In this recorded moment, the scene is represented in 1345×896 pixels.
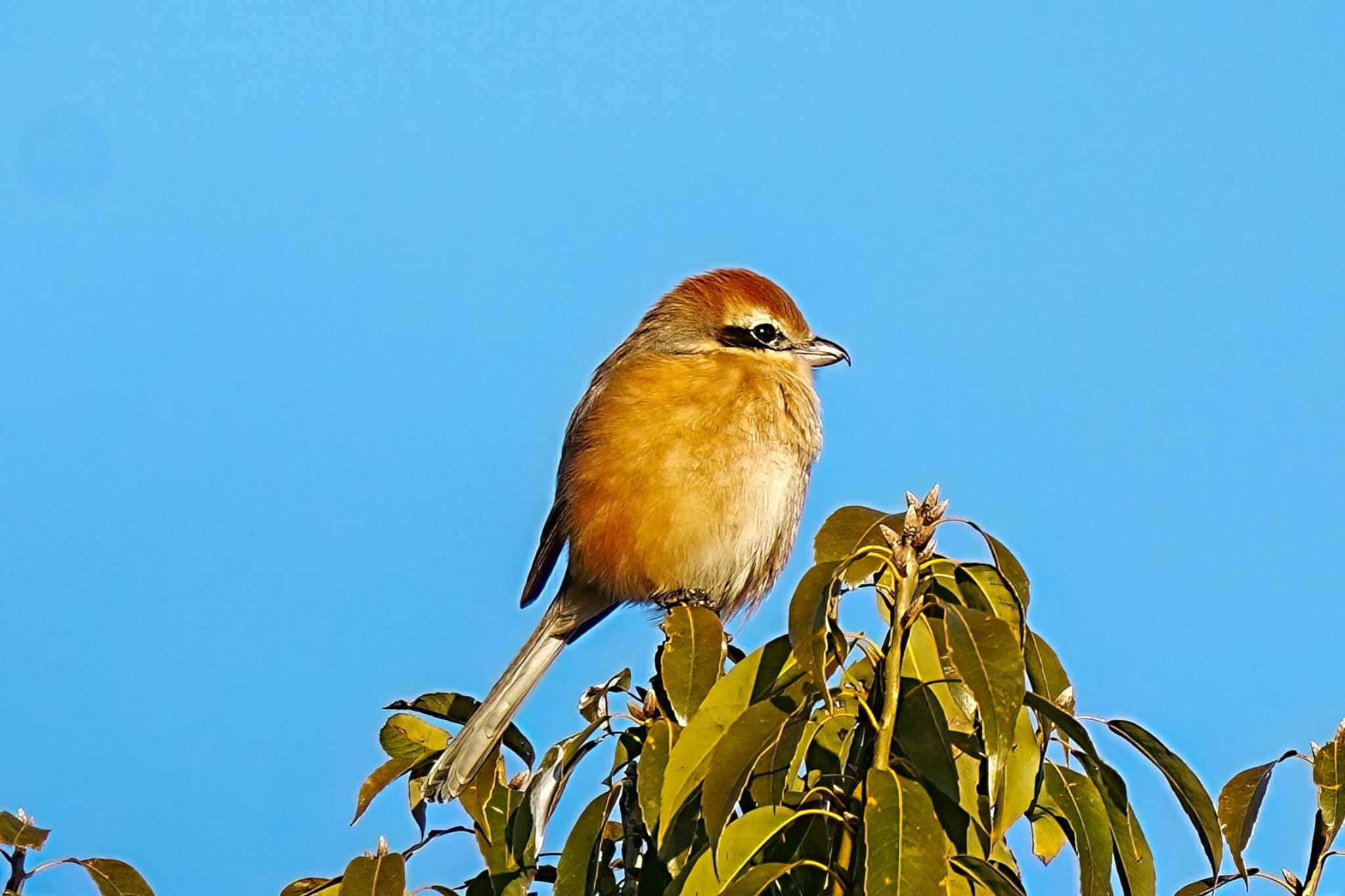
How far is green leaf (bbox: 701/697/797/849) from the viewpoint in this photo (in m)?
2.43

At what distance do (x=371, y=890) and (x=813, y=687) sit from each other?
1.00 m

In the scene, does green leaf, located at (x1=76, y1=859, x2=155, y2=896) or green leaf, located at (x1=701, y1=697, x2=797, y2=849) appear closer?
green leaf, located at (x1=701, y1=697, x2=797, y2=849)

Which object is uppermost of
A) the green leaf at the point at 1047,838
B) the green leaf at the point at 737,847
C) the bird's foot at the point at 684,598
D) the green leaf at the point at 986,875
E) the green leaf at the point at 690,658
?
the bird's foot at the point at 684,598

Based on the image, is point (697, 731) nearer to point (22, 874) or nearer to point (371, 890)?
point (371, 890)

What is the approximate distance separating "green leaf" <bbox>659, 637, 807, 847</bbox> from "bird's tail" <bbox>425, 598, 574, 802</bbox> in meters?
0.85

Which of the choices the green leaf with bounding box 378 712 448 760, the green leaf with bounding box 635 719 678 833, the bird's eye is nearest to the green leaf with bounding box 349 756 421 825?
the green leaf with bounding box 378 712 448 760

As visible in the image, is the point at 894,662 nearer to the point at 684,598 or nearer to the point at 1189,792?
the point at 1189,792

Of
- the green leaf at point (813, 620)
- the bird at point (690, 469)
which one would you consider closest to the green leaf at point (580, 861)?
Result: the green leaf at point (813, 620)

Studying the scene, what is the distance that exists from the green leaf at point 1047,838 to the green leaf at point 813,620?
2.62 ft

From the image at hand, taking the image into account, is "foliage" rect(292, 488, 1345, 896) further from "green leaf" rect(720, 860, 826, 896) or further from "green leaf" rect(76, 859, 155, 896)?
"green leaf" rect(76, 859, 155, 896)

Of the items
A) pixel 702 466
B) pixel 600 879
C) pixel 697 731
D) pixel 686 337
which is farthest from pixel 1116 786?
pixel 686 337

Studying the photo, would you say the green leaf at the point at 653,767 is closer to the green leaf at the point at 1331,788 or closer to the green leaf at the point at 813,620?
the green leaf at the point at 813,620

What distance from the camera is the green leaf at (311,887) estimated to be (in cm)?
317

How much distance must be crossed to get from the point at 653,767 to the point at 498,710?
1382 millimetres
